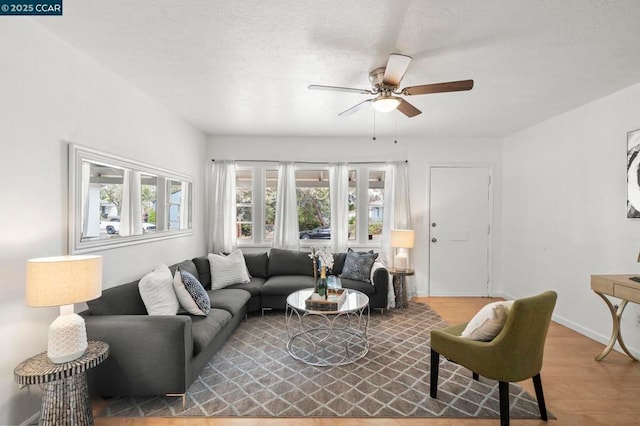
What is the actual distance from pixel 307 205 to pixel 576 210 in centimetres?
361

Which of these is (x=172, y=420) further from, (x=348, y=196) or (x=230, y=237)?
(x=348, y=196)

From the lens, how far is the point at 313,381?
2.46m

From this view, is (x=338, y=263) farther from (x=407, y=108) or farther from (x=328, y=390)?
(x=407, y=108)

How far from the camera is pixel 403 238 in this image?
4.36 meters

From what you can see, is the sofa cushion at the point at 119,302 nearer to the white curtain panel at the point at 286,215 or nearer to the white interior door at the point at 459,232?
the white curtain panel at the point at 286,215

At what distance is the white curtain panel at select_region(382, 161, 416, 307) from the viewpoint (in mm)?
4809

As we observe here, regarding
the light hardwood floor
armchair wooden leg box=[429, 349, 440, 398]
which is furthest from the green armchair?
the light hardwood floor

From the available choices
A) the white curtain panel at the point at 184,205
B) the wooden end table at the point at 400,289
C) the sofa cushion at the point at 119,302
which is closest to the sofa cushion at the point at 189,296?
the sofa cushion at the point at 119,302

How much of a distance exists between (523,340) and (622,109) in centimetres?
286

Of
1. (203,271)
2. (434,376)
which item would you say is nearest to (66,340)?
(203,271)

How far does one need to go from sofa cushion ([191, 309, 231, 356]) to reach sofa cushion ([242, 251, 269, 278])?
142 centimetres

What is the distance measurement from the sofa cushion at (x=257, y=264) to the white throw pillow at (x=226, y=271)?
0.96ft

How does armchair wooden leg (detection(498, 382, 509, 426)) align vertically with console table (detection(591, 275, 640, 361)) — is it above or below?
below

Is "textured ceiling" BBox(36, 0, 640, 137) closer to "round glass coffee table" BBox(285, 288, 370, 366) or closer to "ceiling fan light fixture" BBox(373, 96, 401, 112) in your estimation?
"ceiling fan light fixture" BBox(373, 96, 401, 112)
